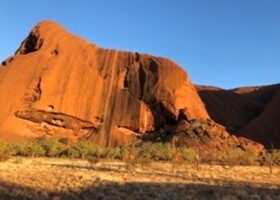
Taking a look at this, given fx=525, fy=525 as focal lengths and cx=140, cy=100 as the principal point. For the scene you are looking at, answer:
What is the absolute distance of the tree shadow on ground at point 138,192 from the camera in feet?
62.4

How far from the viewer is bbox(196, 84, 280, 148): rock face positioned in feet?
312

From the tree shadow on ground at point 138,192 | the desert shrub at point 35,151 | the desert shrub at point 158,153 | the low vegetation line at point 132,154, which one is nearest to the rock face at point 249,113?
the low vegetation line at point 132,154

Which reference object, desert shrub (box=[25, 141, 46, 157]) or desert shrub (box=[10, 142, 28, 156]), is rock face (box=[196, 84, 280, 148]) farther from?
desert shrub (box=[10, 142, 28, 156])

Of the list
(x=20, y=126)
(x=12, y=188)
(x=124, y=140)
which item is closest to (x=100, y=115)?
(x=124, y=140)

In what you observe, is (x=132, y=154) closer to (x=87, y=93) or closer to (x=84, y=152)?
(x=84, y=152)

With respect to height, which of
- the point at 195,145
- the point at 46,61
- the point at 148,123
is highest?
the point at 46,61

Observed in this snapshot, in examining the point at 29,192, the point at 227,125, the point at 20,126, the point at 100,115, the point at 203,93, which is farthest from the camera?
the point at 203,93

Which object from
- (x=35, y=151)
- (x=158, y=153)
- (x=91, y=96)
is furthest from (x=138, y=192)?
(x=91, y=96)

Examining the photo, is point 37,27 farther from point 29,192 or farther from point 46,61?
point 29,192

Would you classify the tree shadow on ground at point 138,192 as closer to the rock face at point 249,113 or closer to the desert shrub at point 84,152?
the desert shrub at point 84,152

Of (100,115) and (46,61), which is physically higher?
(46,61)

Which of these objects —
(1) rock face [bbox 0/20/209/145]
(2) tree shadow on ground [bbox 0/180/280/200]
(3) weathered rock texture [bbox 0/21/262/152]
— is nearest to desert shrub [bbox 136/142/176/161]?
(3) weathered rock texture [bbox 0/21/262/152]

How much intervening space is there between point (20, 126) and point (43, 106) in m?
5.15

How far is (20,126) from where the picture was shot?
78.1 metres
